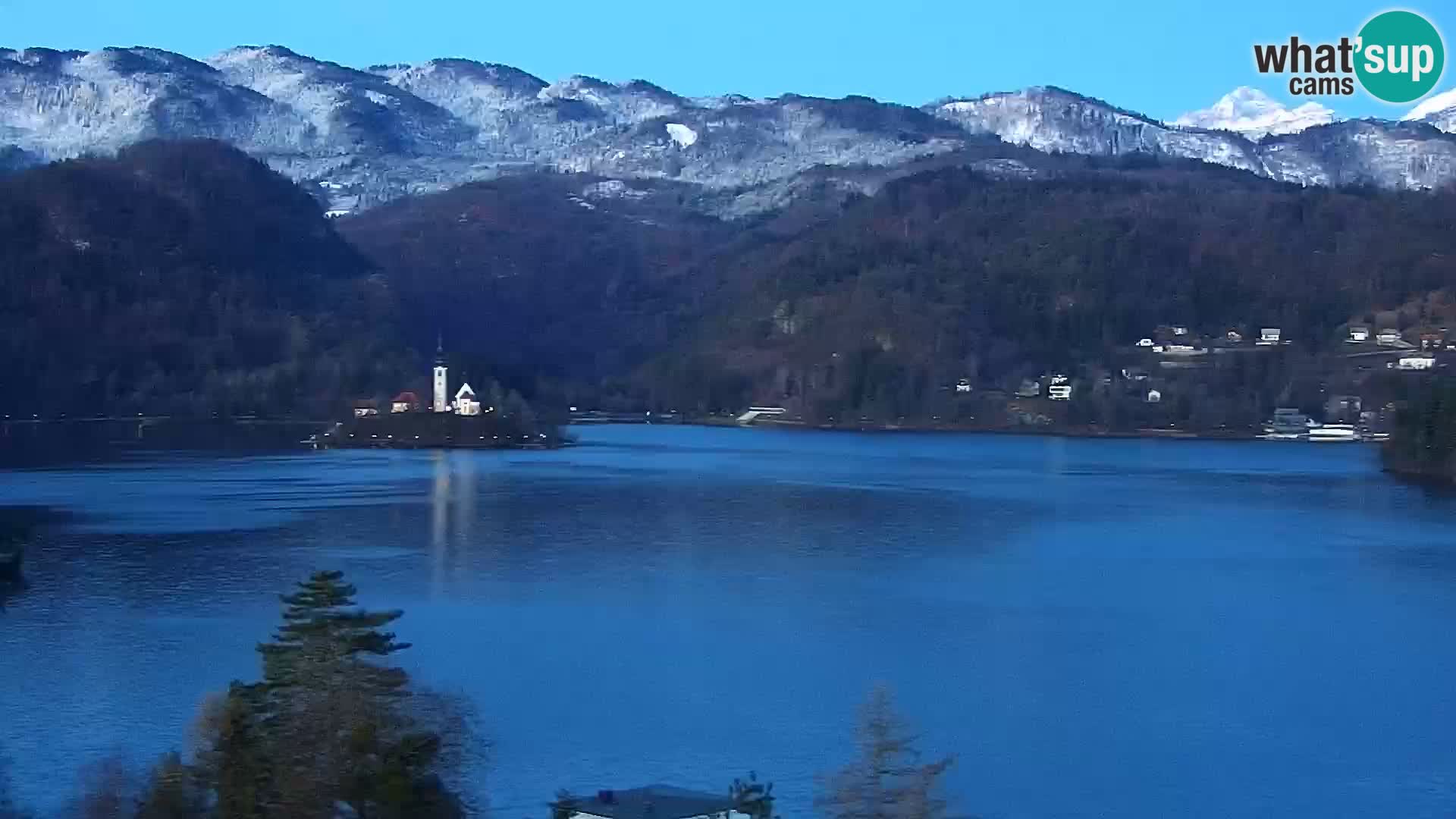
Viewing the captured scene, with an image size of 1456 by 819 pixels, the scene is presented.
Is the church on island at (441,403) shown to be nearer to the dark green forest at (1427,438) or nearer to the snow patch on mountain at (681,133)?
the dark green forest at (1427,438)

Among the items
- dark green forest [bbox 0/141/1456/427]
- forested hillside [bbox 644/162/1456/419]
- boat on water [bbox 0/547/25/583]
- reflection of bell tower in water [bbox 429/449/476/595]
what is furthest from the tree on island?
forested hillside [bbox 644/162/1456/419]

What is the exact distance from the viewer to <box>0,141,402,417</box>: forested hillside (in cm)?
5022

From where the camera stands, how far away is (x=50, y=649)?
44.5ft

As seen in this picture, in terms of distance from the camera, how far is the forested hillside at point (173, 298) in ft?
165

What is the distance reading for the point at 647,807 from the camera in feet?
27.0

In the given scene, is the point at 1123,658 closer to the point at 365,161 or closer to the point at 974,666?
the point at 974,666

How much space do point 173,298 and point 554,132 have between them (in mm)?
64893

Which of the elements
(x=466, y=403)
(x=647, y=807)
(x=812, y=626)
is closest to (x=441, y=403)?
(x=466, y=403)

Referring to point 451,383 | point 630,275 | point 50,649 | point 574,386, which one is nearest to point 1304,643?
point 50,649

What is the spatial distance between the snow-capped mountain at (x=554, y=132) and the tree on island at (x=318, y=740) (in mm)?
83734

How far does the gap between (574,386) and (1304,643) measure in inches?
1817

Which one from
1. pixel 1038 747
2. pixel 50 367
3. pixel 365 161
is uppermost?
pixel 365 161

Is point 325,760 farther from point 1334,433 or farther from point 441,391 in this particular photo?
point 1334,433

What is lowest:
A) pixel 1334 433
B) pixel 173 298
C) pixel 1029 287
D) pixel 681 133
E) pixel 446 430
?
pixel 1334 433
